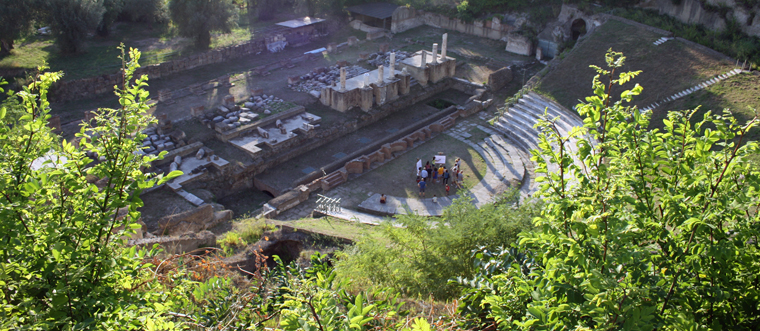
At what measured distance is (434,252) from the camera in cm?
936

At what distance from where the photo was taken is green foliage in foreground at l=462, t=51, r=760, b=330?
193 inches

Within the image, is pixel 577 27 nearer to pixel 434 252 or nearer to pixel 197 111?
pixel 197 111

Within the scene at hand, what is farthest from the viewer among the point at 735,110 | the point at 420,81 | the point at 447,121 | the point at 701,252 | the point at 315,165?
the point at 420,81

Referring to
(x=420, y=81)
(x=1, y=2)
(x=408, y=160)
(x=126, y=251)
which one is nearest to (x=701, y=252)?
(x=126, y=251)

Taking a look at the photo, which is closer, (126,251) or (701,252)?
(701,252)

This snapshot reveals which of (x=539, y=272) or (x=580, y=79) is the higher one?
(x=539, y=272)

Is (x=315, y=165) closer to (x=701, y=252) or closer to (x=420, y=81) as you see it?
(x=420, y=81)

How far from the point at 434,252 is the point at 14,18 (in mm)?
26302

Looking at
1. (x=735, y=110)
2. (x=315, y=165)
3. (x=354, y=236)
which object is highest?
(x=735, y=110)

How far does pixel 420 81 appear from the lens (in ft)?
89.1

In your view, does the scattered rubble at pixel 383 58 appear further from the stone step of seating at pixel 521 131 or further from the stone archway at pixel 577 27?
the stone archway at pixel 577 27

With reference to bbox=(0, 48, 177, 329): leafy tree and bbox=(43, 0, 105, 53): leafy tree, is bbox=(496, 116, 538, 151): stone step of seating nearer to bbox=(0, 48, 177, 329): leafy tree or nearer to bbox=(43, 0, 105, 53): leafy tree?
bbox=(0, 48, 177, 329): leafy tree

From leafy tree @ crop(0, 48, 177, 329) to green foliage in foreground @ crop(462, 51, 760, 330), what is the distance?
13.4 feet

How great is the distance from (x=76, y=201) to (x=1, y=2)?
1007 inches
